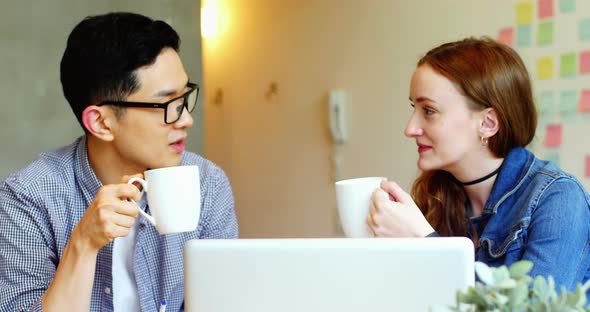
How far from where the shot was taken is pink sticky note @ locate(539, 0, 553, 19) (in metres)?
2.50

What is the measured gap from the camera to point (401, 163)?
317cm

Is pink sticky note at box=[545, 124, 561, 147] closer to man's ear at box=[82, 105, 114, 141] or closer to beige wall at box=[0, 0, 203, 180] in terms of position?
man's ear at box=[82, 105, 114, 141]

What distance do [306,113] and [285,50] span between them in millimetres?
412

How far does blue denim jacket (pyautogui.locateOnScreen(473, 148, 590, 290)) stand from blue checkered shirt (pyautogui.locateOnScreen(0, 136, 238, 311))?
64cm

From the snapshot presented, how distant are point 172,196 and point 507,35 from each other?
184 cm

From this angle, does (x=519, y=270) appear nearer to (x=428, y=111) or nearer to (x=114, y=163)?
(x=428, y=111)

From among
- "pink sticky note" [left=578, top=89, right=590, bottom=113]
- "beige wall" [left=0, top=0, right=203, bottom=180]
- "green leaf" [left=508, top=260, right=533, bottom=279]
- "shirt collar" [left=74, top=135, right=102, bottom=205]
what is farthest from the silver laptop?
"beige wall" [left=0, top=0, right=203, bottom=180]

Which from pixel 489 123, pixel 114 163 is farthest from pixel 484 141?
pixel 114 163

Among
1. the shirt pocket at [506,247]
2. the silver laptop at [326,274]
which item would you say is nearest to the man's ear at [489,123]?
the shirt pocket at [506,247]

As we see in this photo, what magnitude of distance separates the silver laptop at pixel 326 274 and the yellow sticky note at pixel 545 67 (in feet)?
6.20

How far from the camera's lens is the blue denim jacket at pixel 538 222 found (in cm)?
137

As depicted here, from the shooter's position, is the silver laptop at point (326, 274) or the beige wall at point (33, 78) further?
the beige wall at point (33, 78)

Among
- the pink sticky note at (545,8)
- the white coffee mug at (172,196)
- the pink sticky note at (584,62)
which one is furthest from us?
the pink sticky note at (545,8)

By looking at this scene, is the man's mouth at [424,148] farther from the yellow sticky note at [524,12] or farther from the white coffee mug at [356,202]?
the yellow sticky note at [524,12]
